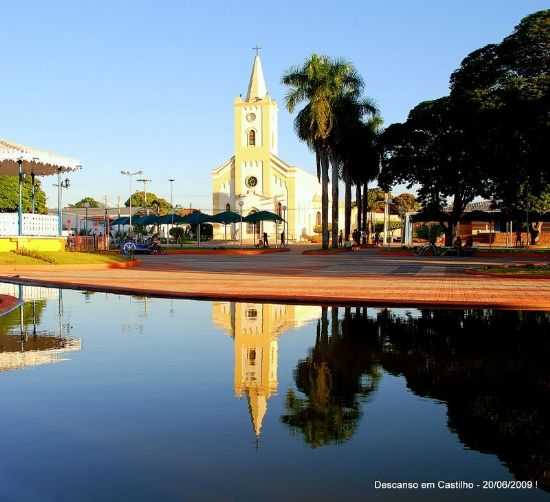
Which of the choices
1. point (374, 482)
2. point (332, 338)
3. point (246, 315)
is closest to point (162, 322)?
point (246, 315)

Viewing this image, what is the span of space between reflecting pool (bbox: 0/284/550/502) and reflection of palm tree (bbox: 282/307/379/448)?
2 cm

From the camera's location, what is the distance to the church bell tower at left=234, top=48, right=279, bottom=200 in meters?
83.1

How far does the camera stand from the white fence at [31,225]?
105 ft

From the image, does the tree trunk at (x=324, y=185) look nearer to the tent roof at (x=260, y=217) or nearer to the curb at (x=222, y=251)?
the curb at (x=222, y=251)

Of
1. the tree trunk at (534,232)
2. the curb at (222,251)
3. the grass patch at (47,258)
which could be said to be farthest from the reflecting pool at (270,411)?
the tree trunk at (534,232)

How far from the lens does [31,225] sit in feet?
109

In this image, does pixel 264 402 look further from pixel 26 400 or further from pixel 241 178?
pixel 241 178

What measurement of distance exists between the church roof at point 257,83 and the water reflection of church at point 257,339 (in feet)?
232

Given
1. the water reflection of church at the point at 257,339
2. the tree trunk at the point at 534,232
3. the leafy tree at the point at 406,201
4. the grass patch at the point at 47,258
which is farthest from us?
the leafy tree at the point at 406,201

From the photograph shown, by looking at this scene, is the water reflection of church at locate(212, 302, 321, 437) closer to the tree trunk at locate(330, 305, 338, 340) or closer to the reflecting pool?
the reflecting pool

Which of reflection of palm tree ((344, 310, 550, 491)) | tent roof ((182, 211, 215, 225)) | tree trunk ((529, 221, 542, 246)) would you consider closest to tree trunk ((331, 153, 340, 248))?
tent roof ((182, 211, 215, 225))

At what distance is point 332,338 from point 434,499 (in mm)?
6672

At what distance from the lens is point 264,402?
6910mm

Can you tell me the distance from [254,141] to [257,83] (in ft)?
22.7
